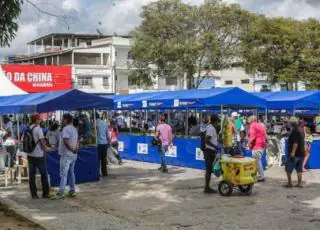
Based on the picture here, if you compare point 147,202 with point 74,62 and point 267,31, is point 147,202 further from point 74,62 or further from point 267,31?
point 74,62

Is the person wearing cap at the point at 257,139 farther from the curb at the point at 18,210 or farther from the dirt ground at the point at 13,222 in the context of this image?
the dirt ground at the point at 13,222

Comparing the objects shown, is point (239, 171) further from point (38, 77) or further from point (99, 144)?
point (38, 77)

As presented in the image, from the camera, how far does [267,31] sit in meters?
46.5

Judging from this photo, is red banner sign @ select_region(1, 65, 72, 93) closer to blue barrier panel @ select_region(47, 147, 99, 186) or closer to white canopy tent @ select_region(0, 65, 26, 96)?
white canopy tent @ select_region(0, 65, 26, 96)

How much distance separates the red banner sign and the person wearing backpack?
3684 centimetres

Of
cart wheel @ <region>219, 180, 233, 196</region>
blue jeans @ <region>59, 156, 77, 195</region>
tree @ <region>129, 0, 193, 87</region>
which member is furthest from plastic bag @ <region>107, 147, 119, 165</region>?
tree @ <region>129, 0, 193, 87</region>

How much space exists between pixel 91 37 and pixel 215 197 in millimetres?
70528

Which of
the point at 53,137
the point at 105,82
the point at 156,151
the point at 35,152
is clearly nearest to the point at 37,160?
the point at 35,152

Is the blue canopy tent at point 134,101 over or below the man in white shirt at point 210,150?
over

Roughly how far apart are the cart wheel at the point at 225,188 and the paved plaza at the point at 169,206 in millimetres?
135

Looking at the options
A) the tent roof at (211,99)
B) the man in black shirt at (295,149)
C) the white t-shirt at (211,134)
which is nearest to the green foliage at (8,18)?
the white t-shirt at (211,134)

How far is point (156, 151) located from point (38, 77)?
30.5 meters

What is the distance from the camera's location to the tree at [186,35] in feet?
145

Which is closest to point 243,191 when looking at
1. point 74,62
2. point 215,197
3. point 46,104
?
point 215,197
